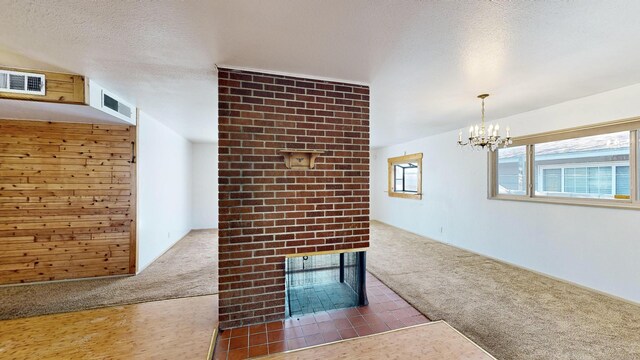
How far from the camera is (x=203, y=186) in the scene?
22.3ft

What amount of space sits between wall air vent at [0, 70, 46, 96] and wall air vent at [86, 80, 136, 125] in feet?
1.18

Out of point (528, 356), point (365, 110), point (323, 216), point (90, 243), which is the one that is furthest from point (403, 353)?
point (90, 243)

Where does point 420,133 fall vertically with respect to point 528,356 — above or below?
above

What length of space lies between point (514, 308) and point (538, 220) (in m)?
1.70

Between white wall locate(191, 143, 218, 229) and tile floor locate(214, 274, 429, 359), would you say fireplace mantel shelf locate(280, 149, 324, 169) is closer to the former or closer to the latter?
tile floor locate(214, 274, 429, 359)

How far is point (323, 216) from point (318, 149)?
0.68 metres

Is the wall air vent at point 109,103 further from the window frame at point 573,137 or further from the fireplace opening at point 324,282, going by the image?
the window frame at point 573,137

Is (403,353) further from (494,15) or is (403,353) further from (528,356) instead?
(494,15)

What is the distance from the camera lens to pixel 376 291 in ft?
10.1

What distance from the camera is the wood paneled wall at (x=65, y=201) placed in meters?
3.29

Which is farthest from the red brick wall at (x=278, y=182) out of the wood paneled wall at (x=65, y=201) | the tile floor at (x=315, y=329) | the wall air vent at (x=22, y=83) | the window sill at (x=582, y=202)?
the window sill at (x=582, y=202)

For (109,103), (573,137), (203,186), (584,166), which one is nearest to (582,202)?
(584,166)

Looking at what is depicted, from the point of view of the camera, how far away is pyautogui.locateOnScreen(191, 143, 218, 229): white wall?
675 centimetres

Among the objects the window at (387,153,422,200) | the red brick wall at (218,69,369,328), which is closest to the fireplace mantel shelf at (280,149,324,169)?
the red brick wall at (218,69,369,328)
